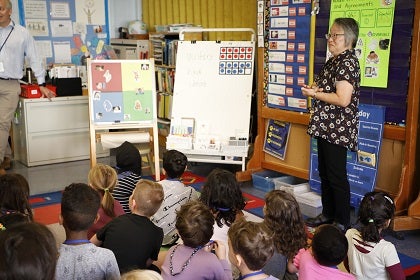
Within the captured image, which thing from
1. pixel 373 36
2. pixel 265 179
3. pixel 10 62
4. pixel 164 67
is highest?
pixel 373 36

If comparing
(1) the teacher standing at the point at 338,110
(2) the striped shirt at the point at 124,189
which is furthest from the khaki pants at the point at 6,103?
(1) the teacher standing at the point at 338,110

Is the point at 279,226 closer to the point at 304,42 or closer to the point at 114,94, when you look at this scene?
the point at 304,42

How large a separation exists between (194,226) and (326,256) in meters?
0.53

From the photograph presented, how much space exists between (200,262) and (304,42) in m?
2.79

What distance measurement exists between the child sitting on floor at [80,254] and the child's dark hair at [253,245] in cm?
47

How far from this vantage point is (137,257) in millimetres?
2336

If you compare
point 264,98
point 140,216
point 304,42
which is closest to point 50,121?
point 264,98

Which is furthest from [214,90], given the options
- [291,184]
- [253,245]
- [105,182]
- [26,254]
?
[26,254]

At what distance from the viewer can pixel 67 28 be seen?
23.6 feet

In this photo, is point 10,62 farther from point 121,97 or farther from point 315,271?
point 315,271

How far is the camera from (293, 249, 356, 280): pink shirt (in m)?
2.08

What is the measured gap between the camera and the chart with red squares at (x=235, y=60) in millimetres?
4934

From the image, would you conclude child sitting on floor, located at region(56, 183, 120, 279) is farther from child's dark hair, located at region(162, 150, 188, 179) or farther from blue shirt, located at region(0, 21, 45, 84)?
blue shirt, located at region(0, 21, 45, 84)

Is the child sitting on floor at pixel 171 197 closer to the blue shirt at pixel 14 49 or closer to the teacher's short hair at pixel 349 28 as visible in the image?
the teacher's short hair at pixel 349 28
